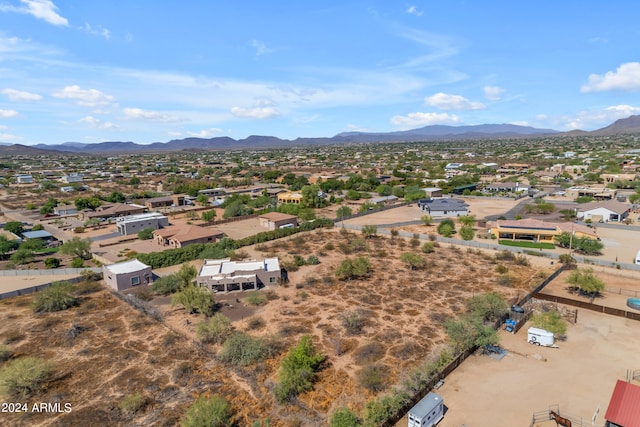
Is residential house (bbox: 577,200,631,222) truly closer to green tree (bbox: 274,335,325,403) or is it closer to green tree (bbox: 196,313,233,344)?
green tree (bbox: 274,335,325,403)

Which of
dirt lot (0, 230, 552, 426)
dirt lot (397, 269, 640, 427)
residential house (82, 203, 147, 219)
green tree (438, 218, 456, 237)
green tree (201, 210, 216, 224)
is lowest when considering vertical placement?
dirt lot (397, 269, 640, 427)

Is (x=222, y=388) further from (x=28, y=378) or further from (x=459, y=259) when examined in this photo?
(x=459, y=259)

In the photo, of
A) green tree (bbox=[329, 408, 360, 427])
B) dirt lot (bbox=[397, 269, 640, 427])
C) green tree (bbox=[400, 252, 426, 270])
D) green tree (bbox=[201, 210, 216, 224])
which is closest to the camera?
green tree (bbox=[329, 408, 360, 427])

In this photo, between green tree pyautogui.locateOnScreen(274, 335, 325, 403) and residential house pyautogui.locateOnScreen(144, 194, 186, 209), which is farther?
residential house pyautogui.locateOnScreen(144, 194, 186, 209)

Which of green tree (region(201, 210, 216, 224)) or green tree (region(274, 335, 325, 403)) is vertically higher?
green tree (region(201, 210, 216, 224))

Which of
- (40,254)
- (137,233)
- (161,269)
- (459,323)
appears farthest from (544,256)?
(40,254)

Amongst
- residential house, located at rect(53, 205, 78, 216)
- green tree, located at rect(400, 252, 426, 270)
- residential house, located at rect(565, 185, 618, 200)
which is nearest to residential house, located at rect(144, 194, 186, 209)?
residential house, located at rect(53, 205, 78, 216)

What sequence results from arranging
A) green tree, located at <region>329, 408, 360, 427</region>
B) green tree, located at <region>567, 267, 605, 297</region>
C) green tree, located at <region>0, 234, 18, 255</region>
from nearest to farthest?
green tree, located at <region>329, 408, 360, 427</region>, green tree, located at <region>567, 267, 605, 297</region>, green tree, located at <region>0, 234, 18, 255</region>

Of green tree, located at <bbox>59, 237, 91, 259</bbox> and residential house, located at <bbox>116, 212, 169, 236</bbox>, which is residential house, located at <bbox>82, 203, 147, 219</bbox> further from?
green tree, located at <bbox>59, 237, 91, 259</bbox>
